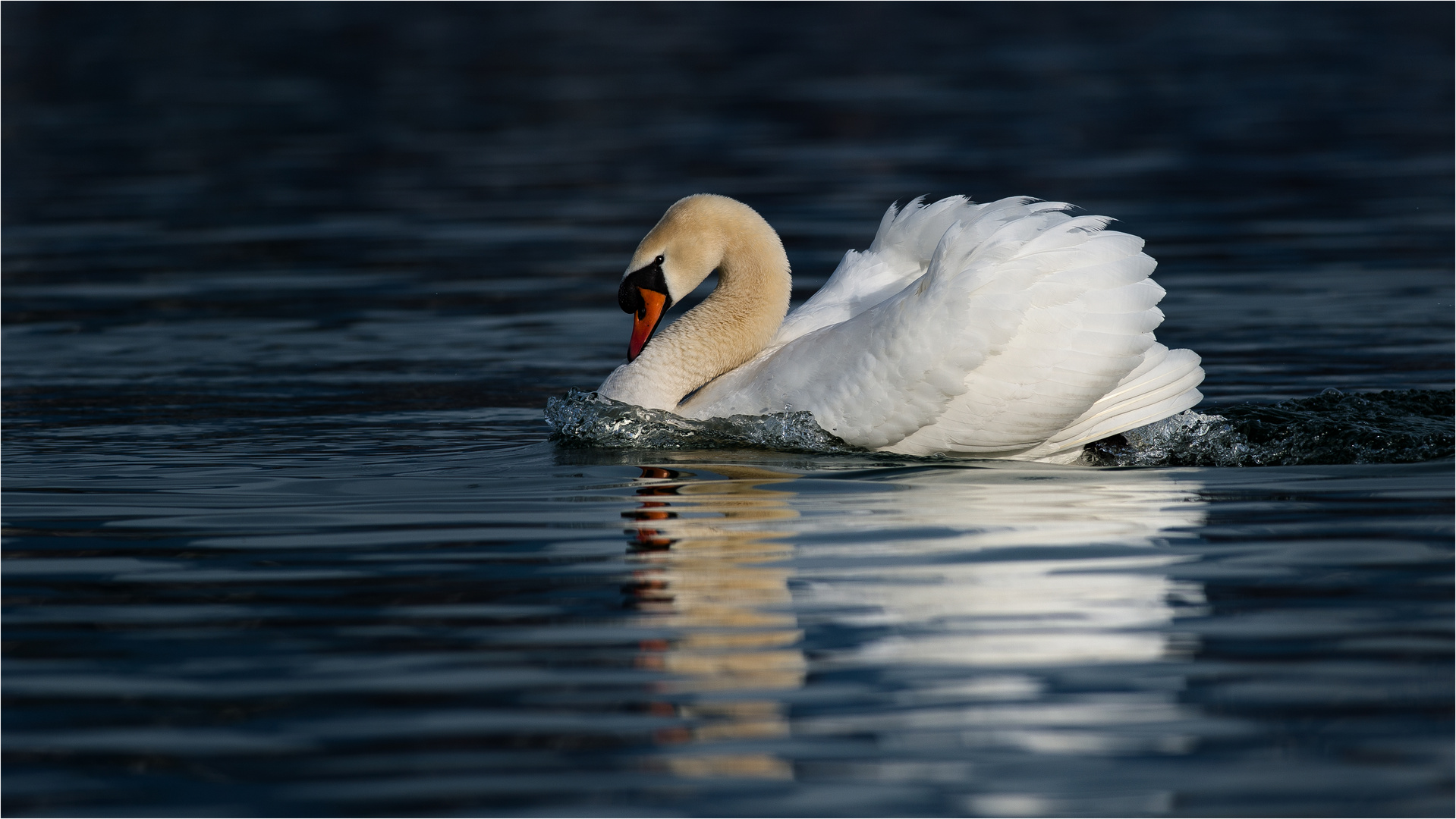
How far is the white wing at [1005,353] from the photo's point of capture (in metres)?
7.90

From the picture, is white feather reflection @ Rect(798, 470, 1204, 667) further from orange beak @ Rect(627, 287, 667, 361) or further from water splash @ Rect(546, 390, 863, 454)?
orange beak @ Rect(627, 287, 667, 361)

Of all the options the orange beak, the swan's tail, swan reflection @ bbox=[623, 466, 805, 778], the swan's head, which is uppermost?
the swan's head

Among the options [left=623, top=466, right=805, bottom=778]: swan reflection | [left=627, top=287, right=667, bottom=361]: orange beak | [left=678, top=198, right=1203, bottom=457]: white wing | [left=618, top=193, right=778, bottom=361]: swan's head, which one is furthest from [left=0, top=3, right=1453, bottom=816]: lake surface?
[left=618, top=193, right=778, bottom=361]: swan's head

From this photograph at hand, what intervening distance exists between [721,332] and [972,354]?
5.39 feet

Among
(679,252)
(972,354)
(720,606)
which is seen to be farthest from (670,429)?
(720,606)

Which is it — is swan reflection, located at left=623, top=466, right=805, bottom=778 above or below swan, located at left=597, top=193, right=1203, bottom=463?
below

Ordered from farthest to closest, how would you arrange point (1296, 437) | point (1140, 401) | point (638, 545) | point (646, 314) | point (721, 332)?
1. point (646, 314)
2. point (721, 332)
3. point (1296, 437)
4. point (1140, 401)
5. point (638, 545)

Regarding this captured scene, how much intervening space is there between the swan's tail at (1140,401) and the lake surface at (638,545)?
0.26m

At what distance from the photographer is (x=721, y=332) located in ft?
30.3

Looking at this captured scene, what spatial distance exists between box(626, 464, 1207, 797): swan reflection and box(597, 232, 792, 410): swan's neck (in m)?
1.01

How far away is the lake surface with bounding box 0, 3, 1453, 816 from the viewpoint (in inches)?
189

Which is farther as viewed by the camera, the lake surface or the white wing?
the white wing

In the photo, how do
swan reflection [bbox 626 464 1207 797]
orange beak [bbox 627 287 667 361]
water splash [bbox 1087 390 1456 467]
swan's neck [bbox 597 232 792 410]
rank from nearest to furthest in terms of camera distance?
swan reflection [bbox 626 464 1207 797] → water splash [bbox 1087 390 1456 467] → swan's neck [bbox 597 232 792 410] → orange beak [bbox 627 287 667 361]

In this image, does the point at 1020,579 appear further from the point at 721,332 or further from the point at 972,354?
the point at 721,332
